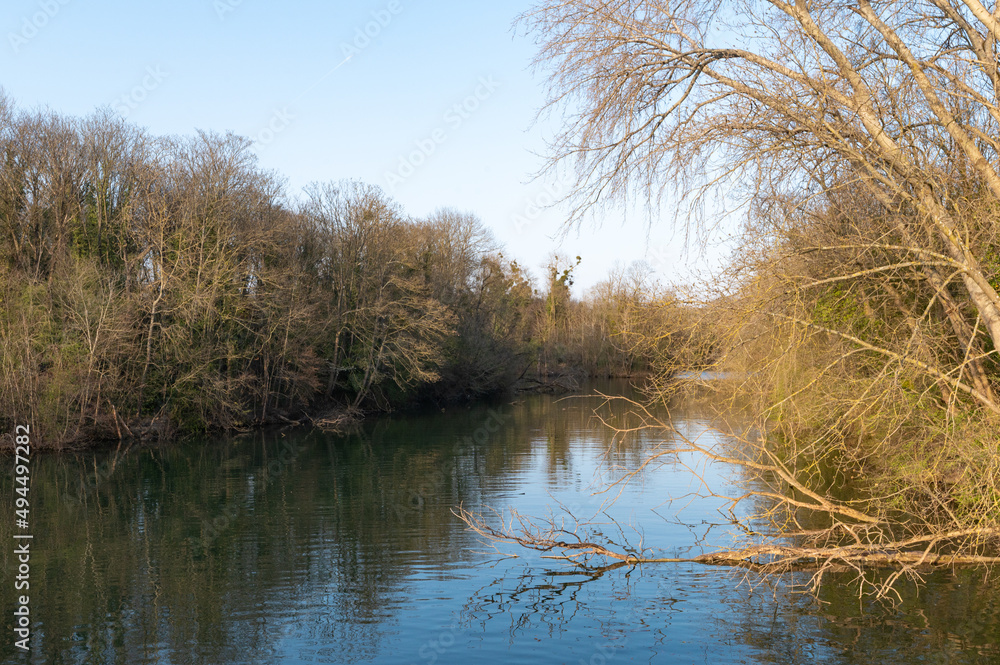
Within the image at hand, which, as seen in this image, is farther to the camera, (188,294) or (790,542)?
(188,294)

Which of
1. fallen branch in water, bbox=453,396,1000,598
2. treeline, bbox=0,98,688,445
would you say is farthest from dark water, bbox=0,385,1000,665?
treeline, bbox=0,98,688,445

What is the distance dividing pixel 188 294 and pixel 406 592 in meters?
21.6

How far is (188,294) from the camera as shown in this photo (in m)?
29.0

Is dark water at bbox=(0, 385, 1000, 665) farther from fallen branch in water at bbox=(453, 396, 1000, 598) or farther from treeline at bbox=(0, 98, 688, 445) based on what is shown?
treeline at bbox=(0, 98, 688, 445)

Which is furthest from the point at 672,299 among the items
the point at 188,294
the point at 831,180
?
the point at 188,294

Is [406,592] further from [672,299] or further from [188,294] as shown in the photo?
[188,294]

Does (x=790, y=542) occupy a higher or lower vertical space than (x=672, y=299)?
lower

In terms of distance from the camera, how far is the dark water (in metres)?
8.42

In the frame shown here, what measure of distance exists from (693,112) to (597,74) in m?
1.17

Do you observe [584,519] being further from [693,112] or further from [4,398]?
[4,398]

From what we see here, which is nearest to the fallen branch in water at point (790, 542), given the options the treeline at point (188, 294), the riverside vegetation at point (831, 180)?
the riverside vegetation at point (831, 180)

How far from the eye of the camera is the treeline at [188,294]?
26172mm

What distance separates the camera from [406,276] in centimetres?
4209

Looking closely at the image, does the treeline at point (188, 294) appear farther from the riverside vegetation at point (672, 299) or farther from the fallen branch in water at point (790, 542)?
the fallen branch in water at point (790, 542)
